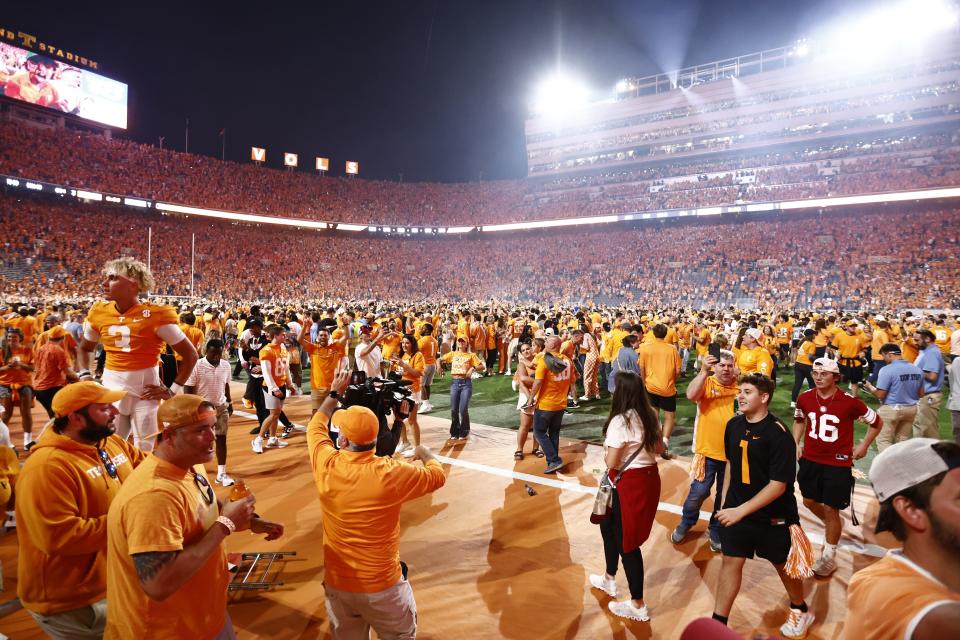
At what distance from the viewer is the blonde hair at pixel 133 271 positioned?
154 inches

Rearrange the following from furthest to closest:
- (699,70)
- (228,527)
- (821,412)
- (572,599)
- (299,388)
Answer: (699,70), (299,388), (821,412), (572,599), (228,527)

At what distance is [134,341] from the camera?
3965 mm

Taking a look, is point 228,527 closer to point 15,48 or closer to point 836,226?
point 836,226

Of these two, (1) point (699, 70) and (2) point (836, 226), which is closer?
(2) point (836, 226)

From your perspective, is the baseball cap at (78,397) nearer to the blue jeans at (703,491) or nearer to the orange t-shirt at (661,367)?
the blue jeans at (703,491)

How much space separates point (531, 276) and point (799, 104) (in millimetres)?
29035

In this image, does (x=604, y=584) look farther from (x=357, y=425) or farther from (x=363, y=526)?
(x=357, y=425)

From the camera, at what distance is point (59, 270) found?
30469 millimetres

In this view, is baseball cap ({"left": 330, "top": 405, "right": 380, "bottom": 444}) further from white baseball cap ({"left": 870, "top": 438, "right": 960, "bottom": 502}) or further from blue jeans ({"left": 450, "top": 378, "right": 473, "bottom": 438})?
blue jeans ({"left": 450, "top": 378, "right": 473, "bottom": 438})

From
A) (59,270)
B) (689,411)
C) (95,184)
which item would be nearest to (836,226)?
(689,411)

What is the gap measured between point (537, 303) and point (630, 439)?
3883cm

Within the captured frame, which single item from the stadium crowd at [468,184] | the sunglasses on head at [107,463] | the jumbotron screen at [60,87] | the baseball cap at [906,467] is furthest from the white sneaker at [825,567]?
the jumbotron screen at [60,87]

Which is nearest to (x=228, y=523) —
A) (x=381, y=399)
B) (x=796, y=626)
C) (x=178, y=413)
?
(x=178, y=413)

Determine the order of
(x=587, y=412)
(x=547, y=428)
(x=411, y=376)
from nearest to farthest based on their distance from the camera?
1. (x=547, y=428)
2. (x=411, y=376)
3. (x=587, y=412)
